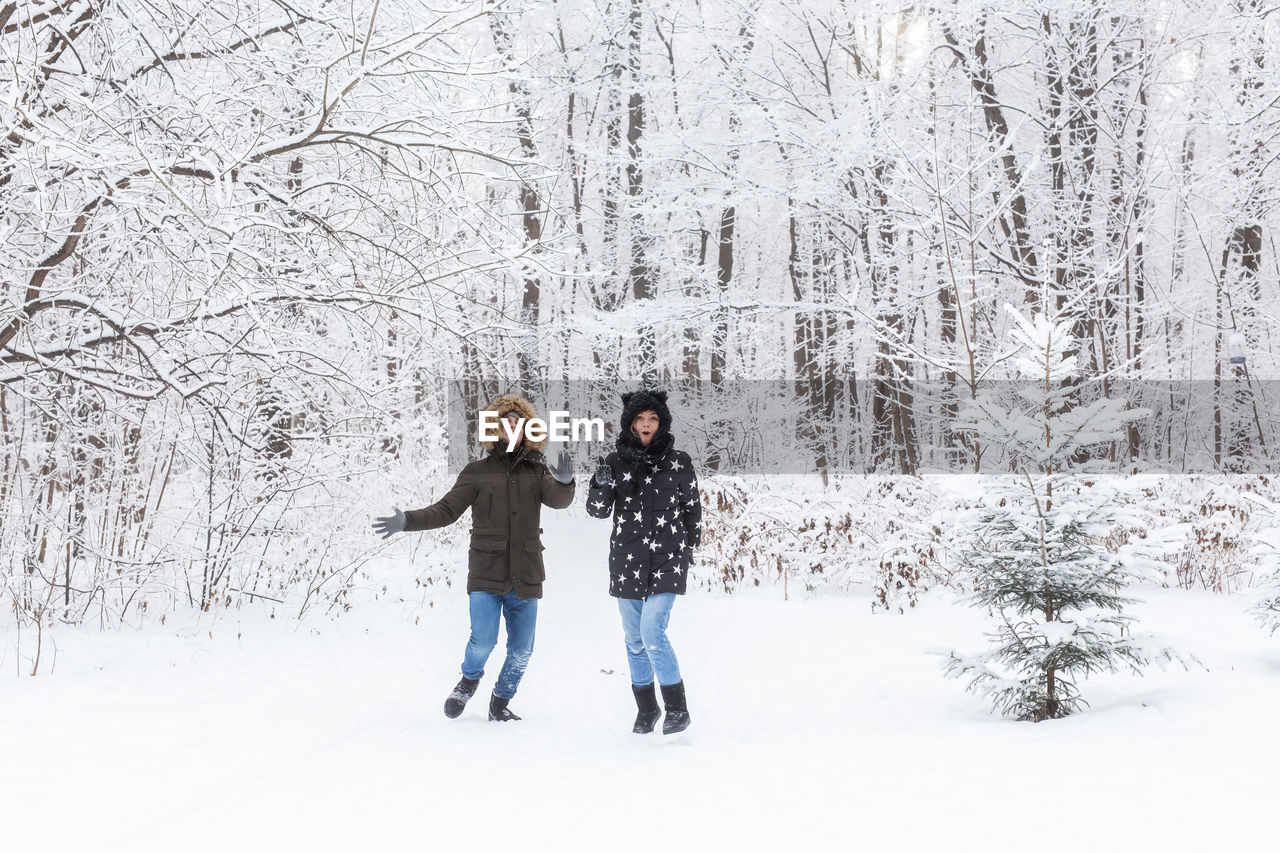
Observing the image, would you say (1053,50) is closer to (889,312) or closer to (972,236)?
(889,312)

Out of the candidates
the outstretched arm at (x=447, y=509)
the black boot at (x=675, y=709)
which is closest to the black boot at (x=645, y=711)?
the black boot at (x=675, y=709)

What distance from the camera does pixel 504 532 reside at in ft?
15.8

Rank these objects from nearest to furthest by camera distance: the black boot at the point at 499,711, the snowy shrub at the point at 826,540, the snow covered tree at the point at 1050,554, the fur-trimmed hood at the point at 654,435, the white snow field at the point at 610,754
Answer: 1. the white snow field at the point at 610,754
2. the snow covered tree at the point at 1050,554
3. the fur-trimmed hood at the point at 654,435
4. the black boot at the point at 499,711
5. the snowy shrub at the point at 826,540

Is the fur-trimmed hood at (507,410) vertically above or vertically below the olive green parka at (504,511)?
above

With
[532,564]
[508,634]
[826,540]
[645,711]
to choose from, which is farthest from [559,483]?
[826,540]

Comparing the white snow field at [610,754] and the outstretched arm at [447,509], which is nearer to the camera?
the white snow field at [610,754]

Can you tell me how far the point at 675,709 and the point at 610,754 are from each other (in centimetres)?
45

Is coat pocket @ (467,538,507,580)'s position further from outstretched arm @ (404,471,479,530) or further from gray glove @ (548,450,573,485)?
gray glove @ (548,450,573,485)

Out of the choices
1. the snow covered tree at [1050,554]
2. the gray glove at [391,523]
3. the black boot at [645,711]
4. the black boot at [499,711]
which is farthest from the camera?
the black boot at [499,711]

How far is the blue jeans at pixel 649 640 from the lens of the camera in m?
4.64

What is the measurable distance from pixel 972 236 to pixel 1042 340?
13.5 feet

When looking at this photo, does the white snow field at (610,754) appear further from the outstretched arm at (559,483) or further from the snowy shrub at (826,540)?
the snowy shrub at (826,540)

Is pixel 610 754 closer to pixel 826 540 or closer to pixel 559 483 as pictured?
pixel 559 483

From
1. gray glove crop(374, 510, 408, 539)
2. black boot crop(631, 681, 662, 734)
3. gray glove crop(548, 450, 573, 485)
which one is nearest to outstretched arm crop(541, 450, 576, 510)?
gray glove crop(548, 450, 573, 485)
